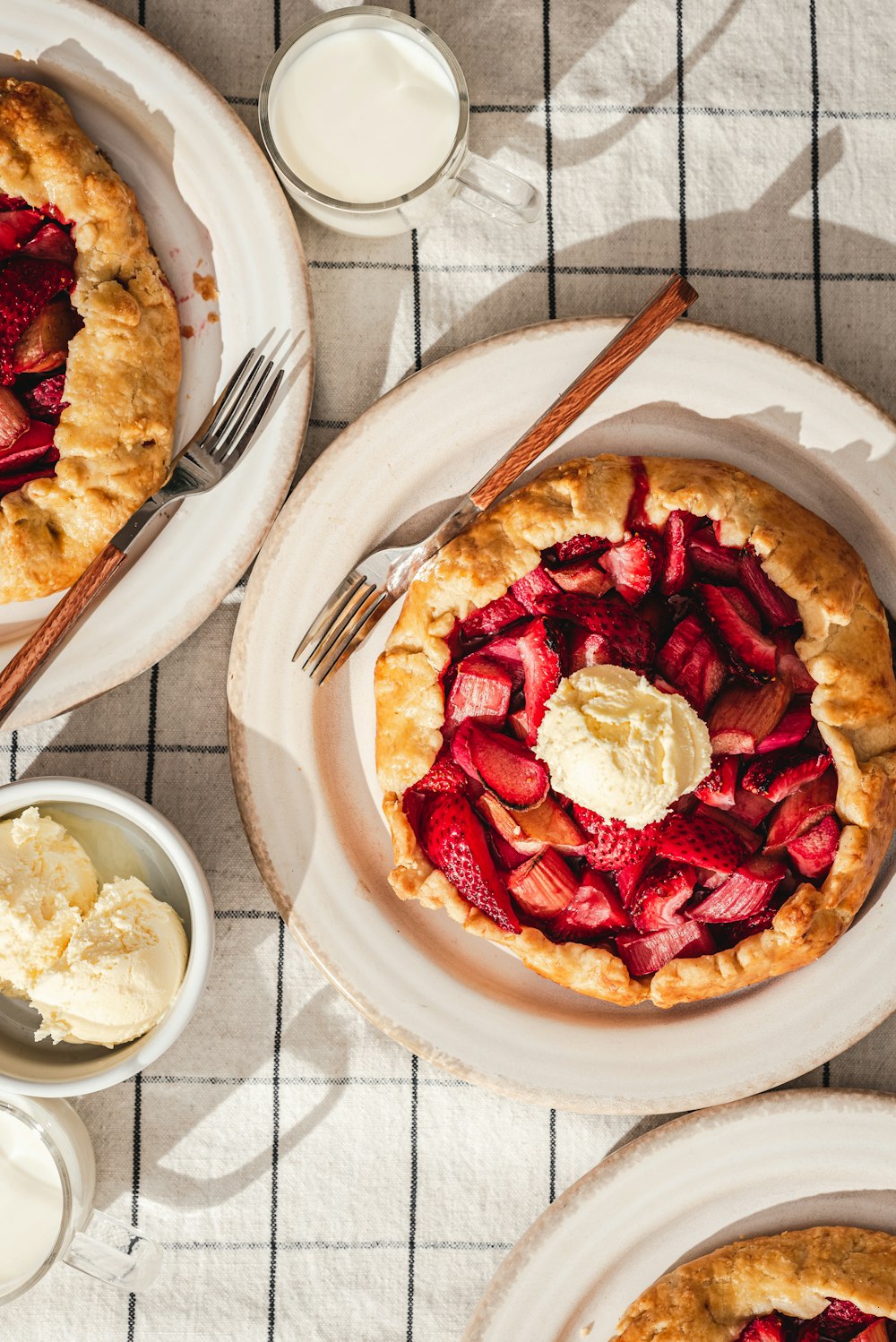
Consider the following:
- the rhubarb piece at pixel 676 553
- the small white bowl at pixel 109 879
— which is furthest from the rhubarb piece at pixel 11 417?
the rhubarb piece at pixel 676 553

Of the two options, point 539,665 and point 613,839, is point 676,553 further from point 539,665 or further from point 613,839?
point 613,839

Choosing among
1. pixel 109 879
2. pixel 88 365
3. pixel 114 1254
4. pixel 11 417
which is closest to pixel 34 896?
pixel 109 879

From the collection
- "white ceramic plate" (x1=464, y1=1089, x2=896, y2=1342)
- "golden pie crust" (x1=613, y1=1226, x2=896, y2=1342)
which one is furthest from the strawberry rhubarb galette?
"golden pie crust" (x1=613, y1=1226, x2=896, y2=1342)

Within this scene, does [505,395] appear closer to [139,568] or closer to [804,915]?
[139,568]

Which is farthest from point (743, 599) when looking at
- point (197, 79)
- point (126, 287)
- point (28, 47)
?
point (28, 47)

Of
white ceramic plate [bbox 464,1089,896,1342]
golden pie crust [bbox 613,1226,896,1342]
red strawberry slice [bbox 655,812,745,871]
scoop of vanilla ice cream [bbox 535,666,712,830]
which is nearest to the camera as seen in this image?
scoop of vanilla ice cream [bbox 535,666,712,830]

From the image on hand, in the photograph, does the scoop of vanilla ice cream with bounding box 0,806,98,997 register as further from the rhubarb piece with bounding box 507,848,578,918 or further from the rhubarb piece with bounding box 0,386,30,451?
the rhubarb piece with bounding box 507,848,578,918

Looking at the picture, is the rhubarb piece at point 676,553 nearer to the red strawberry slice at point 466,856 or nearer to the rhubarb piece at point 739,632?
the rhubarb piece at point 739,632
